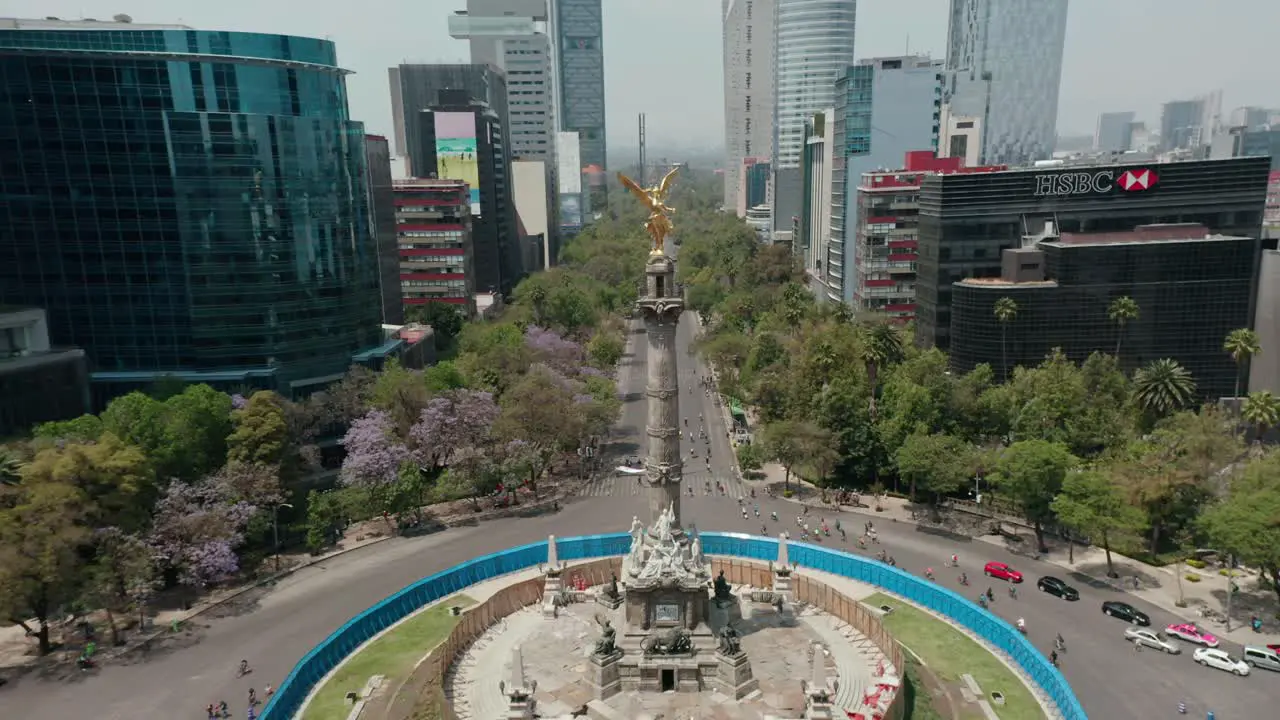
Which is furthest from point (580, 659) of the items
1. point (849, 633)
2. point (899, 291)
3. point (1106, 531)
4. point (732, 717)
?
point (899, 291)

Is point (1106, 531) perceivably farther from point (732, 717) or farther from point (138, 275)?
point (138, 275)

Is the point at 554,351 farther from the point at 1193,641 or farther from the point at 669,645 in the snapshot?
the point at 1193,641

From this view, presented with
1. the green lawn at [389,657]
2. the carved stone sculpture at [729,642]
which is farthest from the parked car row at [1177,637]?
the green lawn at [389,657]

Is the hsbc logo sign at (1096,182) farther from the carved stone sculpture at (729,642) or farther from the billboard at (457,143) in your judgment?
the billboard at (457,143)

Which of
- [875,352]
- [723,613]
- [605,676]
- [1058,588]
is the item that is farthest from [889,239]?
[605,676]

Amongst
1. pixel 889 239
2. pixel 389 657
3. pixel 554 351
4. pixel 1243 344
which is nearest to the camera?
pixel 389 657
